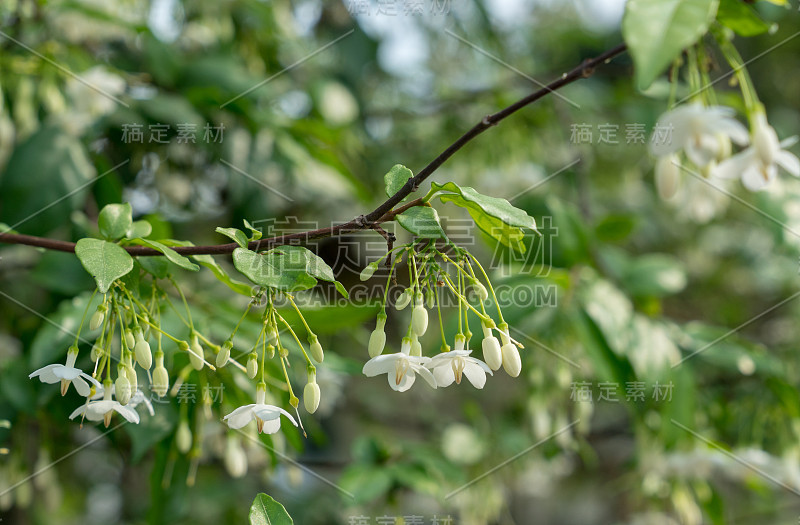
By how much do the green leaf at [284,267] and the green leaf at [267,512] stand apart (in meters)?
0.21

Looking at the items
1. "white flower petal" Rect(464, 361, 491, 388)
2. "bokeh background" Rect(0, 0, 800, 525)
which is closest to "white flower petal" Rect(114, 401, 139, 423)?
"bokeh background" Rect(0, 0, 800, 525)

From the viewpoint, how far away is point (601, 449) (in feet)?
9.84

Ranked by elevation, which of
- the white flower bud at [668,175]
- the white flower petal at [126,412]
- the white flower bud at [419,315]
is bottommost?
the white flower petal at [126,412]

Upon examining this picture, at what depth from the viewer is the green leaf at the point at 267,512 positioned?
59cm

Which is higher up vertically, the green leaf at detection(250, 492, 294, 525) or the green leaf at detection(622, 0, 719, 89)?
the green leaf at detection(622, 0, 719, 89)

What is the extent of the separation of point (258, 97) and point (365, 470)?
0.87m

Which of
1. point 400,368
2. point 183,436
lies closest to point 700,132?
point 400,368

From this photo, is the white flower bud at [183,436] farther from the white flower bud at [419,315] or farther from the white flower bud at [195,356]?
the white flower bud at [419,315]

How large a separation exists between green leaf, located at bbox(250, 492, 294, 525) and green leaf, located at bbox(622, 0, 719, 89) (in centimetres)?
49

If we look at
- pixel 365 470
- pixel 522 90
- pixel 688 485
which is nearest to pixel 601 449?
pixel 688 485

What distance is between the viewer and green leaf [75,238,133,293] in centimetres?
51

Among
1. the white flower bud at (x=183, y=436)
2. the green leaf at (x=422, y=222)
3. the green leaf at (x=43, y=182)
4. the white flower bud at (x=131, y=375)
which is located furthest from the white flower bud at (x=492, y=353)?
the green leaf at (x=43, y=182)

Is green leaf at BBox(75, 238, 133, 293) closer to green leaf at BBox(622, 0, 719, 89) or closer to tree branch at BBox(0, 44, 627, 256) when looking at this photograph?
tree branch at BBox(0, 44, 627, 256)

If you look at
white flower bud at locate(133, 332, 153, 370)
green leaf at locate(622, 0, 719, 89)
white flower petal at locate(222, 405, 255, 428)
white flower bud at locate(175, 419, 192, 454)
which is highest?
green leaf at locate(622, 0, 719, 89)
